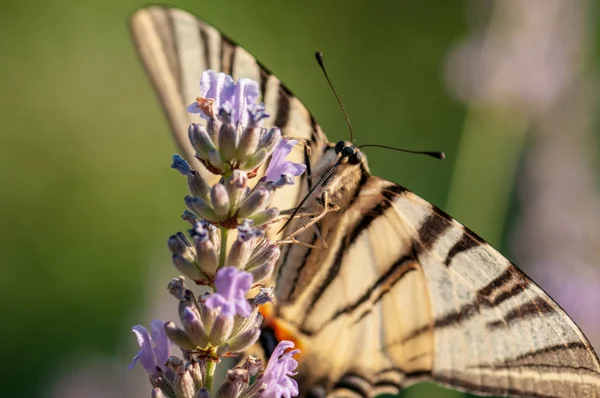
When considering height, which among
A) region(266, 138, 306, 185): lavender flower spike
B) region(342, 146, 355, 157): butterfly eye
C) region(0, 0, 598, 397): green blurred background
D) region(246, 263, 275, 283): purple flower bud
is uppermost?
region(266, 138, 306, 185): lavender flower spike

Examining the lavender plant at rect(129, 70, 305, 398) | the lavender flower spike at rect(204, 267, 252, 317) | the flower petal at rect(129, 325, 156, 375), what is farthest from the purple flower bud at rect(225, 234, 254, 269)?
the flower petal at rect(129, 325, 156, 375)

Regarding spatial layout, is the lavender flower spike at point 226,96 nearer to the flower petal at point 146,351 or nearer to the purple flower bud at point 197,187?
the purple flower bud at point 197,187

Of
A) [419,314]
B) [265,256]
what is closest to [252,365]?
[265,256]

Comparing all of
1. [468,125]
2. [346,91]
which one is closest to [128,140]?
[346,91]

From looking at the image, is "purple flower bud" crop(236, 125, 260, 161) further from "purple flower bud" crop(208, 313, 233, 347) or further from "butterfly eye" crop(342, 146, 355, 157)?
"butterfly eye" crop(342, 146, 355, 157)

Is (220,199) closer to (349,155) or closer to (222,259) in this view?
(222,259)

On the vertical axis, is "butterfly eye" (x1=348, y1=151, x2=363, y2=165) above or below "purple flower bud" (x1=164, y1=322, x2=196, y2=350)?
above

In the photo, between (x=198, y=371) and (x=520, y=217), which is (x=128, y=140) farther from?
(x=198, y=371)
